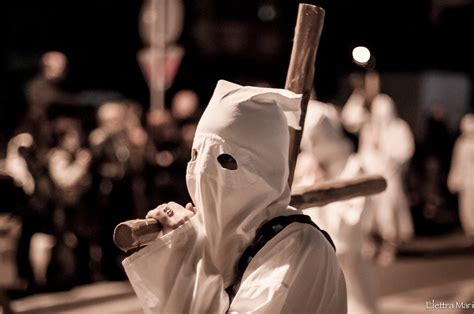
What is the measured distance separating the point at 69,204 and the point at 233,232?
26.0ft

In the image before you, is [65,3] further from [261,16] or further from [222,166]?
[222,166]

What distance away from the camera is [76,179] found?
1106 centimetres

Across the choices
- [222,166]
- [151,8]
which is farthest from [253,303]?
[151,8]

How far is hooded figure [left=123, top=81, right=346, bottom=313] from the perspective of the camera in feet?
10.9

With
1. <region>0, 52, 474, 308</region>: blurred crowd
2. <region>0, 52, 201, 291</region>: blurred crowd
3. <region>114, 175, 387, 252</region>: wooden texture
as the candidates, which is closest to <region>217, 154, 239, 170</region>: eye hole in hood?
<region>114, 175, 387, 252</region>: wooden texture

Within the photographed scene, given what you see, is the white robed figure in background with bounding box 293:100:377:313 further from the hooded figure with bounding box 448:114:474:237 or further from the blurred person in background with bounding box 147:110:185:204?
the hooded figure with bounding box 448:114:474:237

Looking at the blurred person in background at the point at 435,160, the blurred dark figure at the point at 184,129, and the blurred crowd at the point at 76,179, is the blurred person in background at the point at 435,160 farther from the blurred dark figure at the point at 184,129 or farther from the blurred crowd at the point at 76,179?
the blurred crowd at the point at 76,179

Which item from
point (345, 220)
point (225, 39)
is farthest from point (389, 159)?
point (225, 39)

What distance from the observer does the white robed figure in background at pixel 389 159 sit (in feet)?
48.3

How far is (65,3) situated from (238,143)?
19.1 metres

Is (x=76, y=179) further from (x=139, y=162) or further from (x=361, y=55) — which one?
(x=361, y=55)

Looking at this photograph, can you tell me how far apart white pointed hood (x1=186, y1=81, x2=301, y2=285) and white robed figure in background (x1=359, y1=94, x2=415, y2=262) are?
11.1m

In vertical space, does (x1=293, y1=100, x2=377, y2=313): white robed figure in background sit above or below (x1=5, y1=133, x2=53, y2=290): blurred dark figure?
above

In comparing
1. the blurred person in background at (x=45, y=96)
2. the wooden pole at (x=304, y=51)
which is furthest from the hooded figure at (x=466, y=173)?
the wooden pole at (x=304, y=51)
